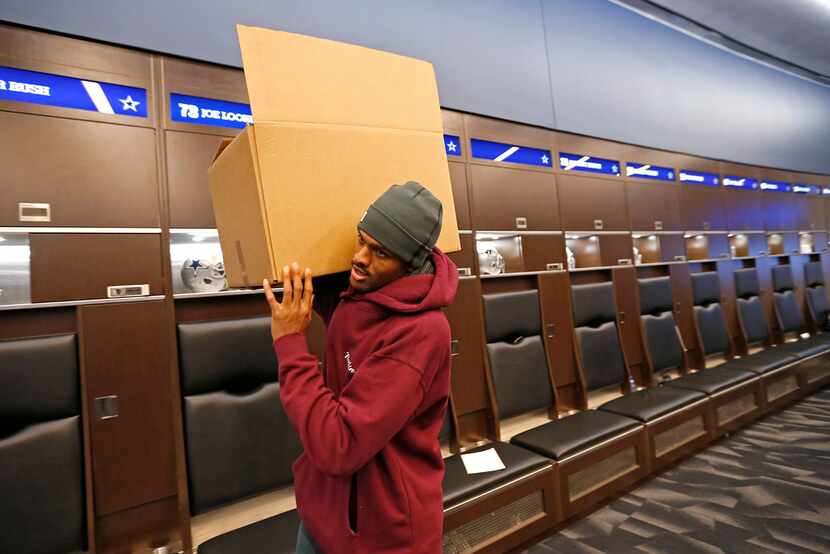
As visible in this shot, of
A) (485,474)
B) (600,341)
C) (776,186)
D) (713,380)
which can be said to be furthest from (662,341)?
(776,186)

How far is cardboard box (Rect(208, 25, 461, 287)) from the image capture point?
0.76 m

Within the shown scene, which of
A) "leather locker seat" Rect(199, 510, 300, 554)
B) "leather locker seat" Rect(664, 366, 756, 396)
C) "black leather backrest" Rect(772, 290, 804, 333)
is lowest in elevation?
"leather locker seat" Rect(664, 366, 756, 396)

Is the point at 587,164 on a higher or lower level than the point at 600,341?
higher

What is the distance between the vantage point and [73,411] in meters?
1.60

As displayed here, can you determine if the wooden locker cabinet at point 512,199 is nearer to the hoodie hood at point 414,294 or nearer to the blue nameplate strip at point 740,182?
the hoodie hood at point 414,294

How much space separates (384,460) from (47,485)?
1.51 m

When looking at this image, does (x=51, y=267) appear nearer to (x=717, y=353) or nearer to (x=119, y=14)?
(x=119, y=14)

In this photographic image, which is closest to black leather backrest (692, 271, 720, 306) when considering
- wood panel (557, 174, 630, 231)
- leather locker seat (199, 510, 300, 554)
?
wood panel (557, 174, 630, 231)

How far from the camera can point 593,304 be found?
126 inches

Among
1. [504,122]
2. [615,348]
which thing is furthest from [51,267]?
[615,348]

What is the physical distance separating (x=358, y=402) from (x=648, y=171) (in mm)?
4174

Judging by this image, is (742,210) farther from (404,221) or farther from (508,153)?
(404,221)

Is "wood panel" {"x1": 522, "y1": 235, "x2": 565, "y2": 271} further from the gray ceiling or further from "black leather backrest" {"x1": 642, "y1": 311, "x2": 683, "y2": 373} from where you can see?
the gray ceiling

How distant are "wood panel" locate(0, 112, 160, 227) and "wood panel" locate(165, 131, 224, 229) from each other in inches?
2.6
